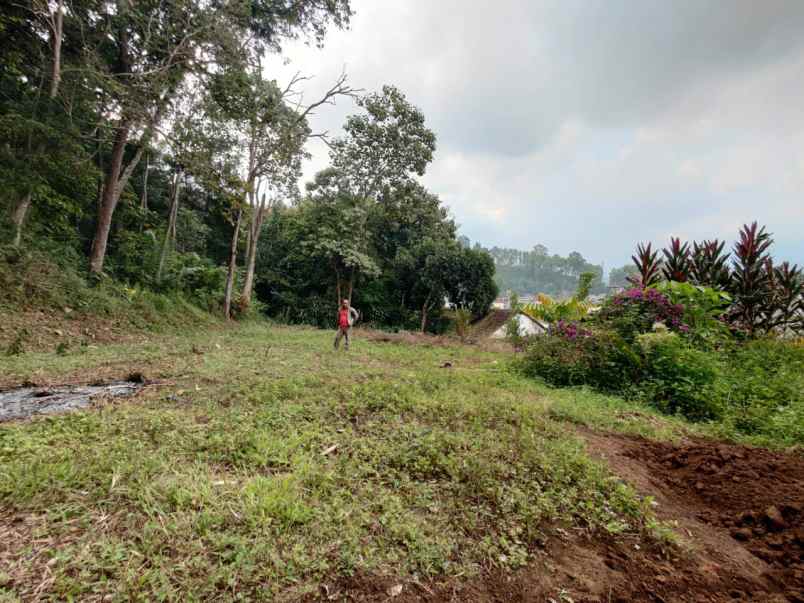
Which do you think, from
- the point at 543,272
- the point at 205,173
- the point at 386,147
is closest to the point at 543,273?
the point at 543,272

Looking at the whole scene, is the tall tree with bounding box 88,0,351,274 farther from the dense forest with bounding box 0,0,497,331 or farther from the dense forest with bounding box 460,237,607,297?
the dense forest with bounding box 460,237,607,297

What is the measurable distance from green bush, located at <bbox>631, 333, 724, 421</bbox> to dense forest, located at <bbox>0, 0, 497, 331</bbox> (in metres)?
9.38

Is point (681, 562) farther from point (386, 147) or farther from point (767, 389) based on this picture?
point (386, 147)

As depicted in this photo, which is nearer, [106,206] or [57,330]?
[57,330]

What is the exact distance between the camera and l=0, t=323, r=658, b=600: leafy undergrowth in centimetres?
158

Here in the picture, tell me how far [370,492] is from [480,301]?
16.8 m

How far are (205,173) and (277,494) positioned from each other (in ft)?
29.0

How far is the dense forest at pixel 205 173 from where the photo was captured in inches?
309

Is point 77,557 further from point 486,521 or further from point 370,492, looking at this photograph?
point 486,521

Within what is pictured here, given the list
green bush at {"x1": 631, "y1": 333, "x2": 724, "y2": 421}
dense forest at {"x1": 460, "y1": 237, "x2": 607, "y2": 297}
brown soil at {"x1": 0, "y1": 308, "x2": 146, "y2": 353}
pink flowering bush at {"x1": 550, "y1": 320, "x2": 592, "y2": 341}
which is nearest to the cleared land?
green bush at {"x1": 631, "y1": 333, "x2": 724, "y2": 421}

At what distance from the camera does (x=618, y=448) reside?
3.40 meters

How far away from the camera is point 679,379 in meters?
5.03

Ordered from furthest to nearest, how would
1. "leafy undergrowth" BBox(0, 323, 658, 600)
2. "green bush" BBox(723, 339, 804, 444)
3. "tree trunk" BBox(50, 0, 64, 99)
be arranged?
"tree trunk" BBox(50, 0, 64, 99), "green bush" BBox(723, 339, 804, 444), "leafy undergrowth" BBox(0, 323, 658, 600)

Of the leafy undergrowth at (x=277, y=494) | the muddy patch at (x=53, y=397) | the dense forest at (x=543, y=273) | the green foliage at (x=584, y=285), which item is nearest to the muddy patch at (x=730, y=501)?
the leafy undergrowth at (x=277, y=494)
